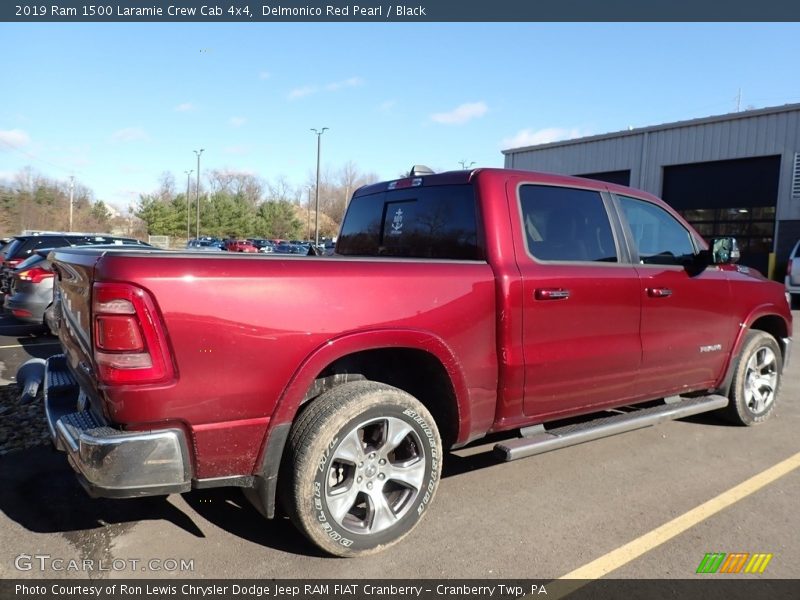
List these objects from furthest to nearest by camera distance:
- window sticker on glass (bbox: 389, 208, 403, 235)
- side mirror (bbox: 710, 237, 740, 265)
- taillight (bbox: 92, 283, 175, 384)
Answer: side mirror (bbox: 710, 237, 740, 265), window sticker on glass (bbox: 389, 208, 403, 235), taillight (bbox: 92, 283, 175, 384)

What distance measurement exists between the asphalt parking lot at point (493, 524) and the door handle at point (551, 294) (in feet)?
4.10

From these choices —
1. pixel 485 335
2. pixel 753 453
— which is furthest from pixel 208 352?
pixel 753 453

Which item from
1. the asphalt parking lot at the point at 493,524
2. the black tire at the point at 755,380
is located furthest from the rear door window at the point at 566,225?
the black tire at the point at 755,380

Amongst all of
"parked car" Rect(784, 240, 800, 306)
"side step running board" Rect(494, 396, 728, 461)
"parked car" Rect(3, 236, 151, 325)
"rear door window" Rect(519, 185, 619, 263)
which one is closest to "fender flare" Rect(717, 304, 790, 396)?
"side step running board" Rect(494, 396, 728, 461)

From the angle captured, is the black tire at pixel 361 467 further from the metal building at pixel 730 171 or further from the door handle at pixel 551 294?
the metal building at pixel 730 171

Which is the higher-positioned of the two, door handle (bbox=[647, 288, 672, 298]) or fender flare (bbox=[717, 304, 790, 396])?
door handle (bbox=[647, 288, 672, 298])

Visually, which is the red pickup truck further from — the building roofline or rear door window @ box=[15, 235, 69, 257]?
the building roofline

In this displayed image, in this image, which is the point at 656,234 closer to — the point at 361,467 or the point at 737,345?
the point at 737,345

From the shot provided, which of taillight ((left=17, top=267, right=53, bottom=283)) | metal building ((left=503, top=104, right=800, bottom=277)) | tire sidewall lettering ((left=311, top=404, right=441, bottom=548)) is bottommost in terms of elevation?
tire sidewall lettering ((left=311, top=404, right=441, bottom=548))

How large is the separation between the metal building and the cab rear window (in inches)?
776

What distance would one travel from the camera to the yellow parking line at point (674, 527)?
280 centimetres

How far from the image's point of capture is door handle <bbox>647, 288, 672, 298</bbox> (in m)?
3.95

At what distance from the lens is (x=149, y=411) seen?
2.29 m

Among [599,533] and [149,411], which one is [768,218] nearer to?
[599,533]
